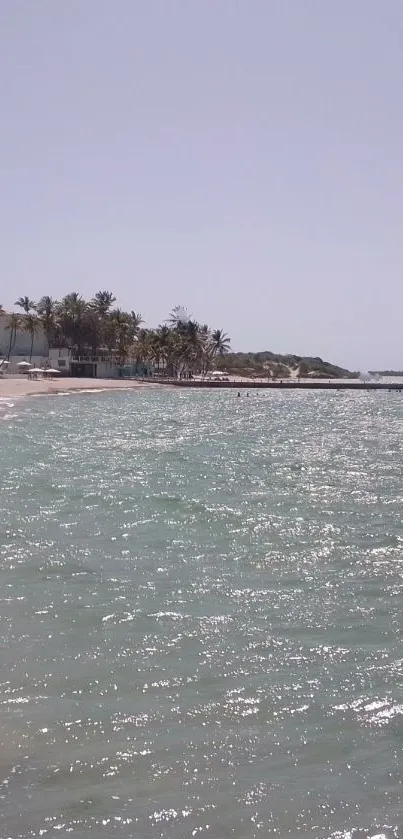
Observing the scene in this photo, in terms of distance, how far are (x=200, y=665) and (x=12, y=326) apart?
117486 millimetres

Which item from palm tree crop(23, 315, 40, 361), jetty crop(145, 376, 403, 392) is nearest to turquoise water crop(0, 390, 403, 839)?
palm tree crop(23, 315, 40, 361)

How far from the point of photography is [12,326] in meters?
123

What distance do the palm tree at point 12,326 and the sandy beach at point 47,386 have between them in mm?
12467

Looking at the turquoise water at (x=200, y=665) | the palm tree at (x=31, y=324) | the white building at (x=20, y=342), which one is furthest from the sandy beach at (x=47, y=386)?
the turquoise water at (x=200, y=665)

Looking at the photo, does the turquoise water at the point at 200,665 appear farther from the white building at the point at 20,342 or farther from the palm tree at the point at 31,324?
the white building at the point at 20,342

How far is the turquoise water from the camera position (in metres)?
6.46

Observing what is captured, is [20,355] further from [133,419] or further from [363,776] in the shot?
[363,776]

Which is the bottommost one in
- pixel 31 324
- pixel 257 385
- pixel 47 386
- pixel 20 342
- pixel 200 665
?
pixel 200 665

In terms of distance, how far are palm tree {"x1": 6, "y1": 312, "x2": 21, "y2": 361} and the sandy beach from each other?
40.9ft

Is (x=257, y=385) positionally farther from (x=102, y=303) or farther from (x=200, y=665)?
(x=200, y=665)

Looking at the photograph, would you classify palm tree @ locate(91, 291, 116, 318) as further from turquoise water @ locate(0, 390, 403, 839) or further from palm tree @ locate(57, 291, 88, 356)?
turquoise water @ locate(0, 390, 403, 839)

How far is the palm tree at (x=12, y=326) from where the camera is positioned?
4809 inches

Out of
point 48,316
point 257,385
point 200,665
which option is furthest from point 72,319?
point 200,665

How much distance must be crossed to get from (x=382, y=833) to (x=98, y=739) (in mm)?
2680
